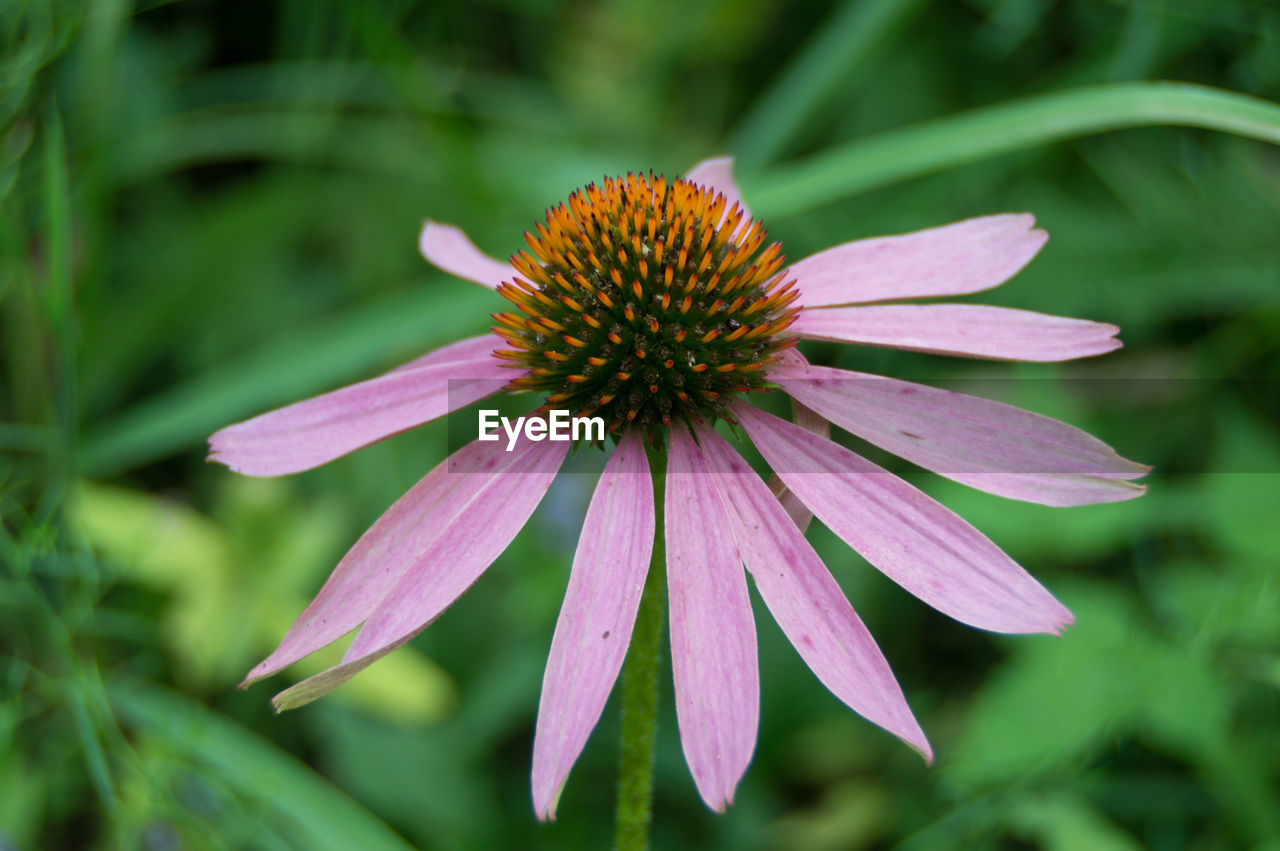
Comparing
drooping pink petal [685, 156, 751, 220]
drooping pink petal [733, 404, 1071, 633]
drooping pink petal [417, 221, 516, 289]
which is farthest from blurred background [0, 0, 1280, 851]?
drooping pink petal [733, 404, 1071, 633]

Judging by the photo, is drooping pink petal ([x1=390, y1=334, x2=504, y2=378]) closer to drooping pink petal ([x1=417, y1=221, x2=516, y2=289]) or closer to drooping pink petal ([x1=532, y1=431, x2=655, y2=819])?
drooping pink petal ([x1=417, y1=221, x2=516, y2=289])

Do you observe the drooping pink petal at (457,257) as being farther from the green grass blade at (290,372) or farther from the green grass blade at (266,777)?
the green grass blade at (266,777)

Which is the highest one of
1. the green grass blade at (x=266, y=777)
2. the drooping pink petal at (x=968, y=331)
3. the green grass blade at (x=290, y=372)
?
the green grass blade at (x=290, y=372)

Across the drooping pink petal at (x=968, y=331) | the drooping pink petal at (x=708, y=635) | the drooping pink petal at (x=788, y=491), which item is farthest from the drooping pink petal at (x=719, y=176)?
the drooping pink petal at (x=708, y=635)

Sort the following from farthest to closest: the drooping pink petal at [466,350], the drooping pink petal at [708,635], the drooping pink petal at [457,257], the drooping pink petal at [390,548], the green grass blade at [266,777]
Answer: the green grass blade at [266,777], the drooping pink petal at [457,257], the drooping pink petal at [466,350], the drooping pink petal at [390,548], the drooping pink petal at [708,635]

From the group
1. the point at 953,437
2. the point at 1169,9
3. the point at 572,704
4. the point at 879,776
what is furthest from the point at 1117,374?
the point at 572,704

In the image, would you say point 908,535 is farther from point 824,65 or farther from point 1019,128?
point 824,65

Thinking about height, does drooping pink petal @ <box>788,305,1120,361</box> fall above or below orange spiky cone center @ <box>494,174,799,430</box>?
below
